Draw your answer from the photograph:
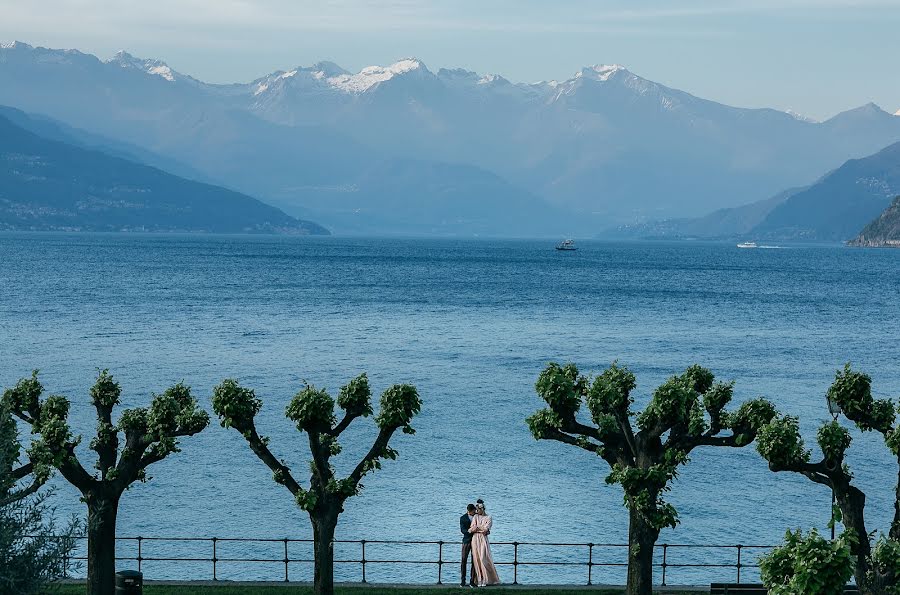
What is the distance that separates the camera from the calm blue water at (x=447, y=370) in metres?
49.6

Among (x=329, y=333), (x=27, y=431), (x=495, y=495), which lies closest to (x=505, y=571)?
(x=495, y=495)

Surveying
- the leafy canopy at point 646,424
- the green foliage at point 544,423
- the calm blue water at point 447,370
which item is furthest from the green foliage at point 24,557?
the calm blue water at point 447,370

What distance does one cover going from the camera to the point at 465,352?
9881 cm

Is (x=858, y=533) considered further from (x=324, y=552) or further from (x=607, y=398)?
(x=324, y=552)

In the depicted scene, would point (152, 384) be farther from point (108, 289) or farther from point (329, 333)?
point (108, 289)

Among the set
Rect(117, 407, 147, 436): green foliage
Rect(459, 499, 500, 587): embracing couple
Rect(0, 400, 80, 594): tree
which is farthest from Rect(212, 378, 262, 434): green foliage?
Rect(459, 499, 500, 587): embracing couple

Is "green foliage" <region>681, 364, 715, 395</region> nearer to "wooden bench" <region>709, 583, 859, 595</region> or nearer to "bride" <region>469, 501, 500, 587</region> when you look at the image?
"wooden bench" <region>709, 583, 859, 595</region>

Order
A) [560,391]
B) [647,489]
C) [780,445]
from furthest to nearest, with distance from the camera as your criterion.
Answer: [560,391]
[647,489]
[780,445]

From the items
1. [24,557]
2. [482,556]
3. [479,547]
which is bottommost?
[482,556]

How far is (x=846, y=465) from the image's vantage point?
27.2m

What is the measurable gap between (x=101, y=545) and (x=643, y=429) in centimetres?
1395

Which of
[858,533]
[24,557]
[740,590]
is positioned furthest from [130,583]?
[858,533]

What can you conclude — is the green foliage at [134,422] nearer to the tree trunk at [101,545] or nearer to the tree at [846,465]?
the tree trunk at [101,545]

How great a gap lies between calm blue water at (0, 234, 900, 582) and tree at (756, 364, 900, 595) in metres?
16.3
